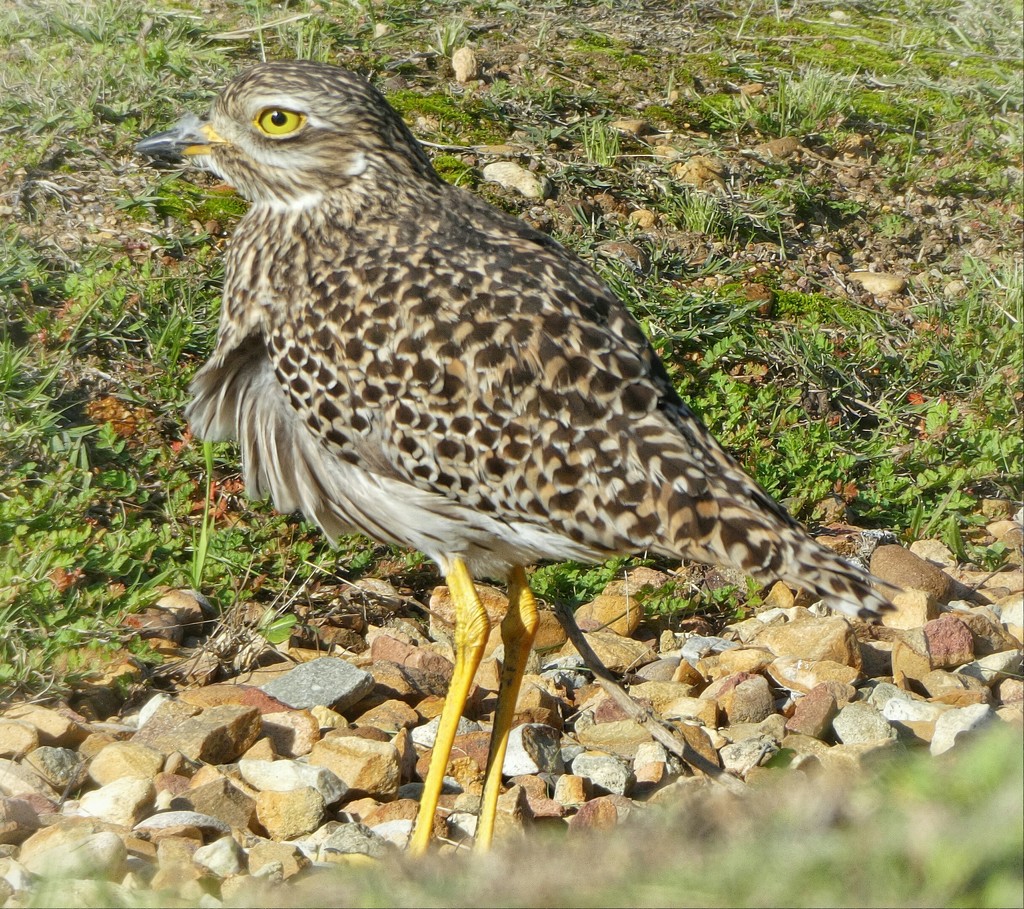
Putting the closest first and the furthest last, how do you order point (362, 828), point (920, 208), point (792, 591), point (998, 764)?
1. point (998, 764)
2. point (362, 828)
3. point (792, 591)
4. point (920, 208)

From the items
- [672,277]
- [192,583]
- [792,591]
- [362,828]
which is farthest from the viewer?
[672,277]

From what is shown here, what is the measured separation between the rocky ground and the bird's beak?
159 centimetres

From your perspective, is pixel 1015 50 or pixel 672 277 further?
pixel 1015 50

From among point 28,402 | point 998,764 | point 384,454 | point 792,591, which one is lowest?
point 792,591

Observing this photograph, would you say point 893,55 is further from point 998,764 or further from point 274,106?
point 998,764

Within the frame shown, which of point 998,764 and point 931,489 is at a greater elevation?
point 998,764

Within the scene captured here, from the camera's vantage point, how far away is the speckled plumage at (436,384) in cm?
379

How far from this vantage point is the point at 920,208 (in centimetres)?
764

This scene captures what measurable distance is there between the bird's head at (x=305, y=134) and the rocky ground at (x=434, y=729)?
1.57m

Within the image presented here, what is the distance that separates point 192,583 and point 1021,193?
5569mm

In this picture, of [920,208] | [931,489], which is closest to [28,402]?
[931,489]

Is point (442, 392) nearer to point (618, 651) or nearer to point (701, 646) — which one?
point (618, 651)

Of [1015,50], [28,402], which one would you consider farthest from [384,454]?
[1015,50]

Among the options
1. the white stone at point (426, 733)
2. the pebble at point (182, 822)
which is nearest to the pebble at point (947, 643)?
the white stone at point (426, 733)
